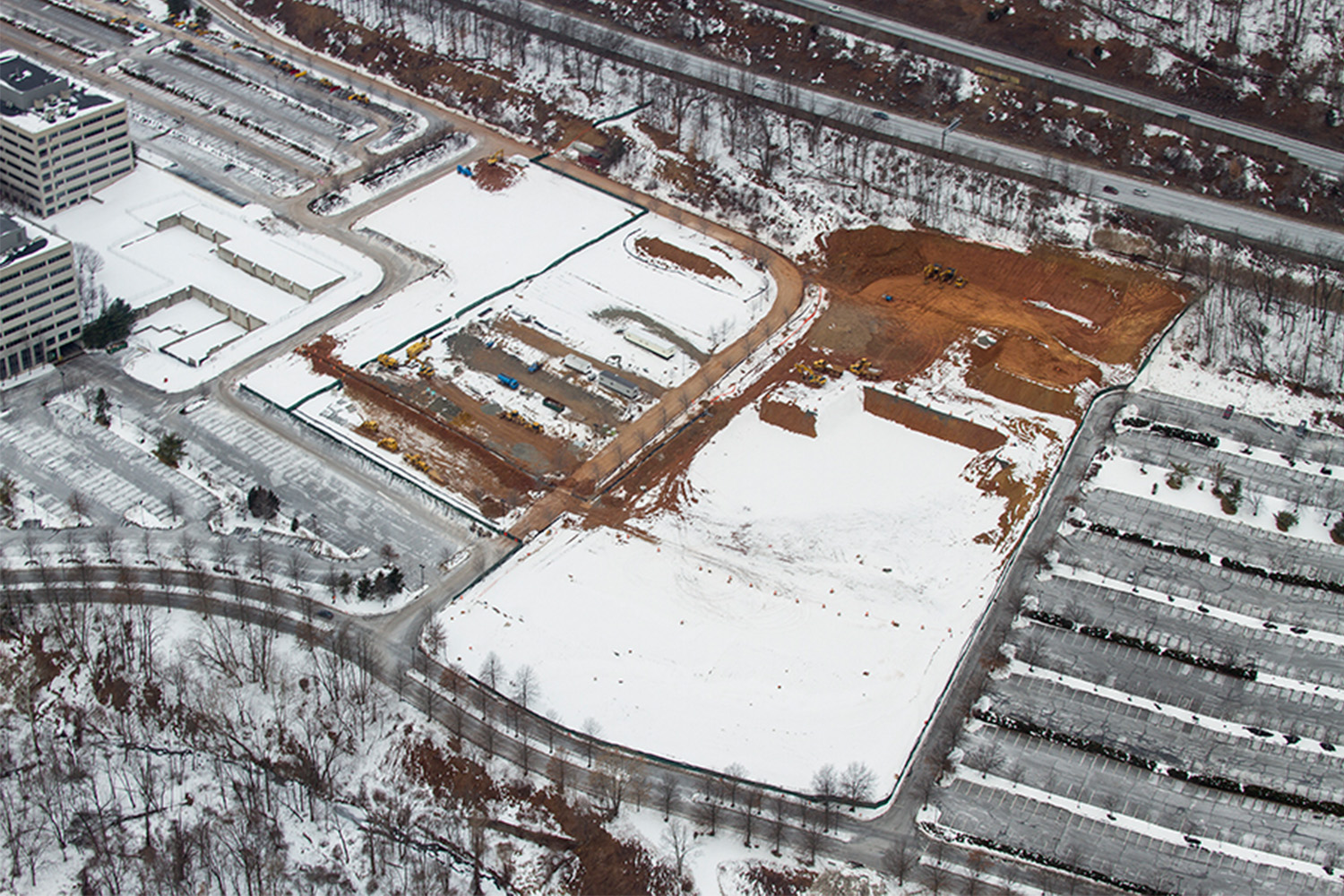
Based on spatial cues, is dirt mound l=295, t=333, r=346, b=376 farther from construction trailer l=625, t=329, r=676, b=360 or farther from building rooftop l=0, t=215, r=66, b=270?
construction trailer l=625, t=329, r=676, b=360

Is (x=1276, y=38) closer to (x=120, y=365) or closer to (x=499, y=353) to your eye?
(x=499, y=353)

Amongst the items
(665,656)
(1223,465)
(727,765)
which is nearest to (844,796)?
(727,765)

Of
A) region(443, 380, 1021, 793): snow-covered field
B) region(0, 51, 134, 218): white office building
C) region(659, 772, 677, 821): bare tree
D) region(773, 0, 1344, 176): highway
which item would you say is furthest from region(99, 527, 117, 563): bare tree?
region(773, 0, 1344, 176): highway

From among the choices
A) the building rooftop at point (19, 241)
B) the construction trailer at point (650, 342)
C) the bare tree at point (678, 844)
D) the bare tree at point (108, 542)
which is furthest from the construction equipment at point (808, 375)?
the building rooftop at point (19, 241)

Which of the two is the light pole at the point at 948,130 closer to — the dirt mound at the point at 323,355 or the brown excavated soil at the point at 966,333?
the brown excavated soil at the point at 966,333

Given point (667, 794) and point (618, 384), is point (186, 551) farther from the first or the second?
point (667, 794)

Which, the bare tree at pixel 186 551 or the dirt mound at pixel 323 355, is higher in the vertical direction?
the dirt mound at pixel 323 355

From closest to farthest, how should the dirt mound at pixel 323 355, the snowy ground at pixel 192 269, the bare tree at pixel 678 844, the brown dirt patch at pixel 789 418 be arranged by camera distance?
→ the bare tree at pixel 678 844
the brown dirt patch at pixel 789 418
the dirt mound at pixel 323 355
the snowy ground at pixel 192 269
